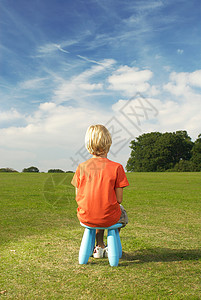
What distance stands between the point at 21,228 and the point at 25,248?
1887mm

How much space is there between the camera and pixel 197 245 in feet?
19.2

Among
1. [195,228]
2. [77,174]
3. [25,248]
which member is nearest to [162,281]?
[77,174]

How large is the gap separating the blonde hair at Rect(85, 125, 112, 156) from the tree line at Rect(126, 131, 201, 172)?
68464 millimetres

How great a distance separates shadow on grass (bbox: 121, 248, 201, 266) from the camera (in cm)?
486

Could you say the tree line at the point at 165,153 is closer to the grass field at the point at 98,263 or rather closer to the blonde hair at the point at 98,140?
the grass field at the point at 98,263

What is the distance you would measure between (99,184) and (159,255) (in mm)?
1896

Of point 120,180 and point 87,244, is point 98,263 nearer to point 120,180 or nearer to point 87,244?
point 87,244

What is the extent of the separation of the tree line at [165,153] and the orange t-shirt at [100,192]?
68.5 meters

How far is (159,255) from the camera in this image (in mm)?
5117

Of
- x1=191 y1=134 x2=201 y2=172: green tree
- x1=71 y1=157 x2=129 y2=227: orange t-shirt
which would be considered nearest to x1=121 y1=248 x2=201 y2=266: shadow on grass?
x1=71 y1=157 x2=129 y2=227: orange t-shirt

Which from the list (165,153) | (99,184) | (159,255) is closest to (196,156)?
(165,153)

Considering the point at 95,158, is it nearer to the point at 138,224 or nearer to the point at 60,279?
the point at 60,279

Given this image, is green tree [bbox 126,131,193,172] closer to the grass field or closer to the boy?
the grass field

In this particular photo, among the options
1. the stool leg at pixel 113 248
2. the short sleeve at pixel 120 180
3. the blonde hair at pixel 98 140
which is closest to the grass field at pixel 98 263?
the stool leg at pixel 113 248
